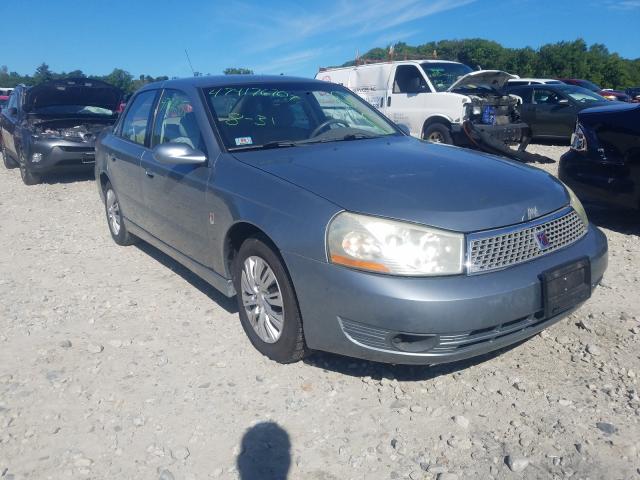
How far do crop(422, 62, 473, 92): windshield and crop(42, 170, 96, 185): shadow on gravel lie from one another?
6.55 meters

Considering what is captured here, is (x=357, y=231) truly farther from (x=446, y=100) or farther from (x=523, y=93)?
(x=523, y=93)

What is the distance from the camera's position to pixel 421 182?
294 centimetres

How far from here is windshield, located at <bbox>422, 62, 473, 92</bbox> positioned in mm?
10655

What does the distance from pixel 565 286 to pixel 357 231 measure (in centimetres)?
108

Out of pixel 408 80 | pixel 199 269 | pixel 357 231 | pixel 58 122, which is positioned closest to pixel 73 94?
pixel 58 122

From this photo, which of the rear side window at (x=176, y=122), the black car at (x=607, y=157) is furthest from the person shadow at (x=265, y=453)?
the black car at (x=607, y=157)

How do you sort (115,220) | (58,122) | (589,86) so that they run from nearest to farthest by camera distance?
(115,220) < (58,122) < (589,86)

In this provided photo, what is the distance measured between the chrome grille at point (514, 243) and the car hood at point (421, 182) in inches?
1.9

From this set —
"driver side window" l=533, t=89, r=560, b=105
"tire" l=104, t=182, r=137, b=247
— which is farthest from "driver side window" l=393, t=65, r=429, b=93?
"tire" l=104, t=182, r=137, b=247

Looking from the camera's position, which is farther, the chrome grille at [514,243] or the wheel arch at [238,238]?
the wheel arch at [238,238]

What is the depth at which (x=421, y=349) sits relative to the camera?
2600 millimetres

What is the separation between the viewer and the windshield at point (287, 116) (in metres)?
3.67

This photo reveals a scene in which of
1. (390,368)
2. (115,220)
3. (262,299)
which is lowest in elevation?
(390,368)

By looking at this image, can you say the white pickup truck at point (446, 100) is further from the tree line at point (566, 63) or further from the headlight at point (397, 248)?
the tree line at point (566, 63)
